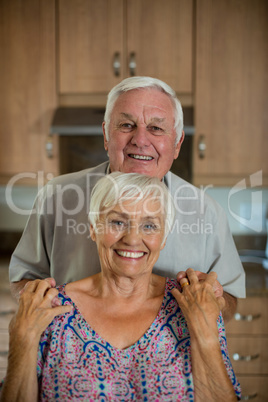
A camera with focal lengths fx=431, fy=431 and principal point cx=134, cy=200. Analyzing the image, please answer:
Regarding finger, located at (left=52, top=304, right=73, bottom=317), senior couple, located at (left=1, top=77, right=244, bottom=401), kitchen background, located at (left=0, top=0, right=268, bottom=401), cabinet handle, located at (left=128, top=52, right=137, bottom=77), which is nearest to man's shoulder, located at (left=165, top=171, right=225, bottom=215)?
senior couple, located at (left=1, top=77, right=244, bottom=401)

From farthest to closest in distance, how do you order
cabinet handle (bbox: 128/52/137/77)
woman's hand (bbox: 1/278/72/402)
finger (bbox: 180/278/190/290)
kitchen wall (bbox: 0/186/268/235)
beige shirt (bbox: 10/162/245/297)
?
kitchen wall (bbox: 0/186/268/235) < cabinet handle (bbox: 128/52/137/77) < beige shirt (bbox: 10/162/245/297) < finger (bbox: 180/278/190/290) < woman's hand (bbox: 1/278/72/402)

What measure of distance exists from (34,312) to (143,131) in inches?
20.9

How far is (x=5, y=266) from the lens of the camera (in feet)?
7.47

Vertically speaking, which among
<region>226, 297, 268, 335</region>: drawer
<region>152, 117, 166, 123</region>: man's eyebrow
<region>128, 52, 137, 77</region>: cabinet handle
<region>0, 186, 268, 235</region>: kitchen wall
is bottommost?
<region>226, 297, 268, 335</region>: drawer

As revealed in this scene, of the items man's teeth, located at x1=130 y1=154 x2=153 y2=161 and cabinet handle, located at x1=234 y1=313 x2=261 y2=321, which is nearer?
man's teeth, located at x1=130 y1=154 x2=153 y2=161

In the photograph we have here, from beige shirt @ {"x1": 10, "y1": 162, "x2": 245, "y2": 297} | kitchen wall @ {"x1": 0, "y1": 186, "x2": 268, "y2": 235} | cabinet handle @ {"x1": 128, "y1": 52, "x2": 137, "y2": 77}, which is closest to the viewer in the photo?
beige shirt @ {"x1": 10, "y1": 162, "x2": 245, "y2": 297}

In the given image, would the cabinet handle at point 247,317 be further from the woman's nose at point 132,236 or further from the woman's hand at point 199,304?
the woman's nose at point 132,236

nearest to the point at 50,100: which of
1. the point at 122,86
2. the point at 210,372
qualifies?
the point at 122,86

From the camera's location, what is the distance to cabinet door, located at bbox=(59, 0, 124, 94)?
2123mm

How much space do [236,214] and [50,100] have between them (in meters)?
1.26

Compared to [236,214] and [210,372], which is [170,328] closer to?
[210,372]

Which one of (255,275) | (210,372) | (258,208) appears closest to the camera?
(210,372)

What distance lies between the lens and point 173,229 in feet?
4.32

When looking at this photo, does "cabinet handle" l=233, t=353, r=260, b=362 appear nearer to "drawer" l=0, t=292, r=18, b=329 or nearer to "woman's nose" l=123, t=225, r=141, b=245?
"drawer" l=0, t=292, r=18, b=329
